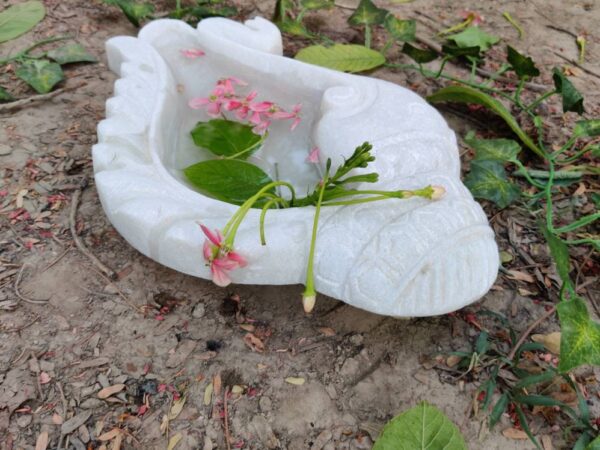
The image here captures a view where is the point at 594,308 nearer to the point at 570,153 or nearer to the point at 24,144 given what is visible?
the point at 570,153

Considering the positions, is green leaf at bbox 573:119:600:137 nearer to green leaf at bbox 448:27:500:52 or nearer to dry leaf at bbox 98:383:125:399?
green leaf at bbox 448:27:500:52

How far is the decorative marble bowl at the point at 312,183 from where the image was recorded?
109cm

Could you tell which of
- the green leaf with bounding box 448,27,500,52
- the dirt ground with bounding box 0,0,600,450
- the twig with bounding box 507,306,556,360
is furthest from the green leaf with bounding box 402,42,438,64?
the twig with bounding box 507,306,556,360

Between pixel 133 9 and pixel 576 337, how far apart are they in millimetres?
1806

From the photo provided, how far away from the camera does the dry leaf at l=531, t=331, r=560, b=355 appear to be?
1286 mm

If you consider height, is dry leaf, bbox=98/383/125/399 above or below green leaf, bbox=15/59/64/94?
below

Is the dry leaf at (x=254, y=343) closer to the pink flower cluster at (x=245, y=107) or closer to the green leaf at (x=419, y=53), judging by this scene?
the pink flower cluster at (x=245, y=107)

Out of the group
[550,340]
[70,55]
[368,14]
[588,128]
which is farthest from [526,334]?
[70,55]

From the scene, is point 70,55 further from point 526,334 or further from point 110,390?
point 526,334

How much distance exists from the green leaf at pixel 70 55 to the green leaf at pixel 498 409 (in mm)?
1693

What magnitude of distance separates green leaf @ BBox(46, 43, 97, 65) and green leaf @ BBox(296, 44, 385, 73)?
747 millimetres

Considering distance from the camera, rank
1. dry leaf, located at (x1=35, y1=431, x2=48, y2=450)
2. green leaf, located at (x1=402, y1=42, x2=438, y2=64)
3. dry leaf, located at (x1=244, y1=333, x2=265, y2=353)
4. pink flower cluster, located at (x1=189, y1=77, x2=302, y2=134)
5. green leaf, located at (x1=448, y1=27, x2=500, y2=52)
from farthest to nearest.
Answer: green leaf, located at (x1=448, y1=27, x2=500, y2=52) < green leaf, located at (x1=402, y1=42, x2=438, y2=64) < pink flower cluster, located at (x1=189, y1=77, x2=302, y2=134) < dry leaf, located at (x1=244, y1=333, x2=265, y2=353) < dry leaf, located at (x1=35, y1=431, x2=48, y2=450)

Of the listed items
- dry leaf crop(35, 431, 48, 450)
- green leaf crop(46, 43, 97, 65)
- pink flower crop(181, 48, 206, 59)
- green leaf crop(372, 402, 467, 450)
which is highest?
pink flower crop(181, 48, 206, 59)

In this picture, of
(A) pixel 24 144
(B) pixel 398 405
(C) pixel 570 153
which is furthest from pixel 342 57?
(B) pixel 398 405
